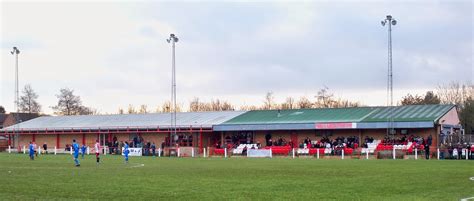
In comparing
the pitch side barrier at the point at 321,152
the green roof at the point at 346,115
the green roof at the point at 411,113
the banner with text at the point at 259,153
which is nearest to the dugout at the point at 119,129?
the pitch side barrier at the point at 321,152

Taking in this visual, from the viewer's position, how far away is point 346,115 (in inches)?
2628

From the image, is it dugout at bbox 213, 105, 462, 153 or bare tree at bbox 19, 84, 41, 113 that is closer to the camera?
dugout at bbox 213, 105, 462, 153

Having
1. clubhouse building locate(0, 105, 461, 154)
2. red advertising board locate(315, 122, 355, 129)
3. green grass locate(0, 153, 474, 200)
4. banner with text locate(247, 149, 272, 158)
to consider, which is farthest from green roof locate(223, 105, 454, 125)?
green grass locate(0, 153, 474, 200)

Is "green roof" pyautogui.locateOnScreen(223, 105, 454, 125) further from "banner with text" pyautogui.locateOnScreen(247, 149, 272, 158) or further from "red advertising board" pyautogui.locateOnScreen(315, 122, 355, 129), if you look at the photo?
"banner with text" pyautogui.locateOnScreen(247, 149, 272, 158)

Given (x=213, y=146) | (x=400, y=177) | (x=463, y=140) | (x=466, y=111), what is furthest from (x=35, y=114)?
(x=400, y=177)

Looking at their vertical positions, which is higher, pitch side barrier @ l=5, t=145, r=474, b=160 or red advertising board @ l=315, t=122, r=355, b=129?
red advertising board @ l=315, t=122, r=355, b=129

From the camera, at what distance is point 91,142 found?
264 ft

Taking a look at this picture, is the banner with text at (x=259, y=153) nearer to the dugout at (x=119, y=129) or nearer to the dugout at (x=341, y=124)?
the dugout at (x=341, y=124)

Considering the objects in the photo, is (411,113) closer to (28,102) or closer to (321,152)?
(321,152)

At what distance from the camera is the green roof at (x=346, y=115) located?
61344mm

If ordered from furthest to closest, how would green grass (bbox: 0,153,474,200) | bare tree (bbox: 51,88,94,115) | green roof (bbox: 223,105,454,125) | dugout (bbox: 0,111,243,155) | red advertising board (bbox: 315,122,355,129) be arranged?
1. bare tree (bbox: 51,88,94,115)
2. dugout (bbox: 0,111,243,155)
3. red advertising board (bbox: 315,122,355,129)
4. green roof (bbox: 223,105,454,125)
5. green grass (bbox: 0,153,474,200)

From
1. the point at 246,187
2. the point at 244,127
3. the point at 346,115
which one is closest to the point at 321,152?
the point at 346,115

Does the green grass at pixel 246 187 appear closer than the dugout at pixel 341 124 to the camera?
Yes

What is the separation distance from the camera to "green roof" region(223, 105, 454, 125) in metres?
61.3
